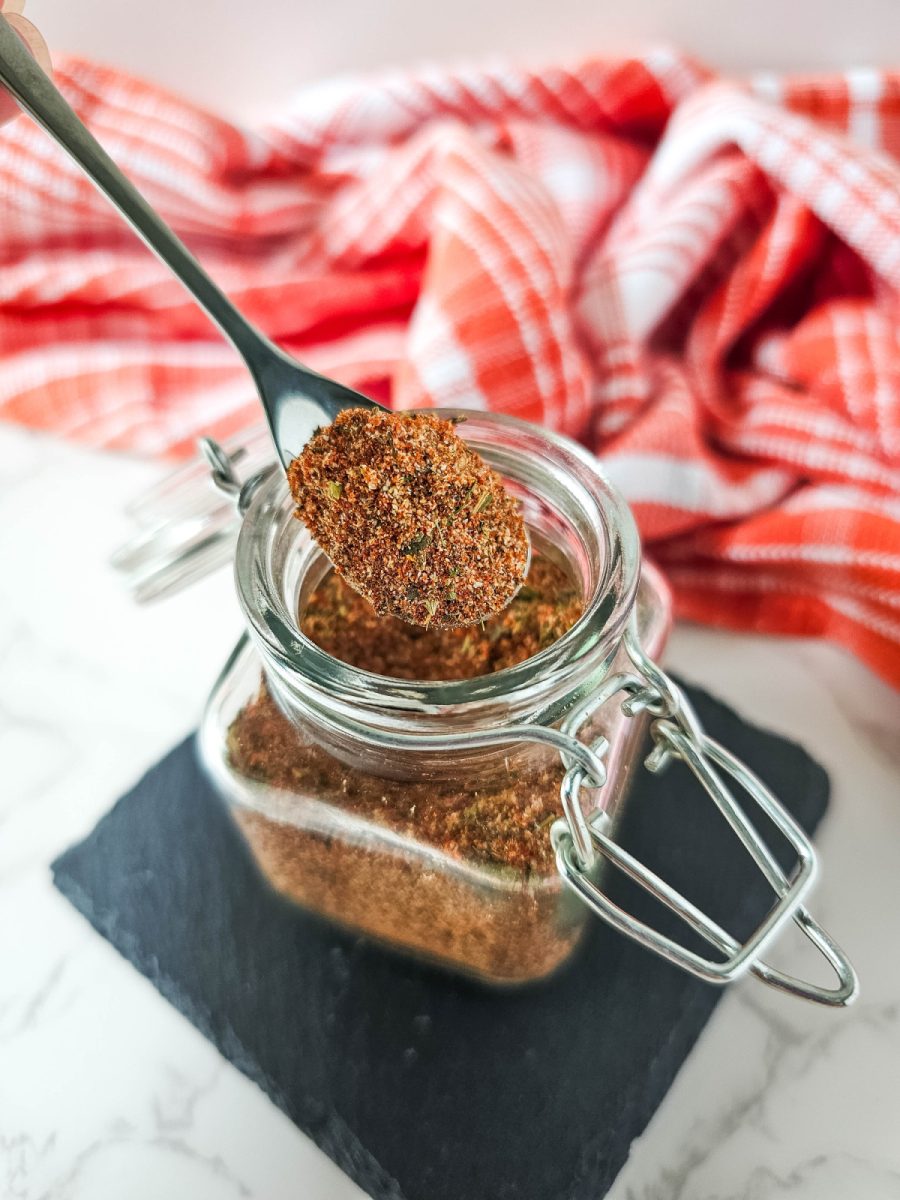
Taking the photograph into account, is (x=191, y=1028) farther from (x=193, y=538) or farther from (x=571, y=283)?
(x=571, y=283)

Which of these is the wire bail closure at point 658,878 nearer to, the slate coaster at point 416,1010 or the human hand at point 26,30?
the slate coaster at point 416,1010

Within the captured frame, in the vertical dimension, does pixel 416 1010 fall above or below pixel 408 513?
below

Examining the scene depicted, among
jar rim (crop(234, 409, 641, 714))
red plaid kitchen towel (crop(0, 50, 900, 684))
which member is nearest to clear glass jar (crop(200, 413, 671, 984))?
jar rim (crop(234, 409, 641, 714))

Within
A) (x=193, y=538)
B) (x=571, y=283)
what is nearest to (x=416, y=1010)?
(x=193, y=538)

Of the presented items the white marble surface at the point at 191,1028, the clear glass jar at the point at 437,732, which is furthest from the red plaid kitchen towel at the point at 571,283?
the clear glass jar at the point at 437,732

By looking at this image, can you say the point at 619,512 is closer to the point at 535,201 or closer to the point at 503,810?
the point at 503,810

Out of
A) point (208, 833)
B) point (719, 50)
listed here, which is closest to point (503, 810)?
point (208, 833)
